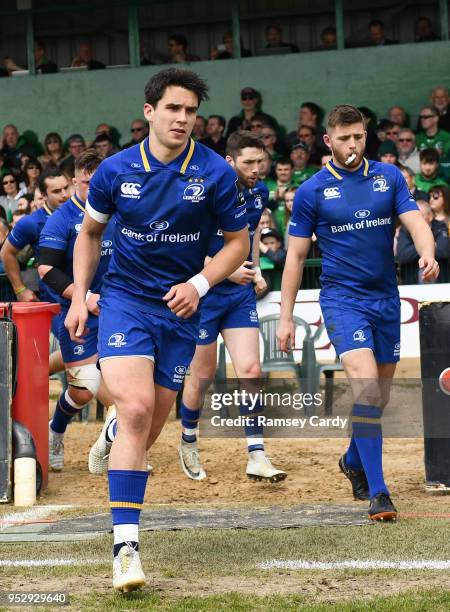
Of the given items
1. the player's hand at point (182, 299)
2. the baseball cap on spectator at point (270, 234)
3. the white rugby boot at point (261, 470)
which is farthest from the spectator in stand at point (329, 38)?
the player's hand at point (182, 299)

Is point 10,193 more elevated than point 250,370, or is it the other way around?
point 10,193

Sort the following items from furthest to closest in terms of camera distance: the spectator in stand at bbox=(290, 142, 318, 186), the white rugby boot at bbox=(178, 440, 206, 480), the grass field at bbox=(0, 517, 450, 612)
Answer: the spectator in stand at bbox=(290, 142, 318, 186) → the white rugby boot at bbox=(178, 440, 206, 480) → the grass field at bbox=(0, 517, 450, 612)

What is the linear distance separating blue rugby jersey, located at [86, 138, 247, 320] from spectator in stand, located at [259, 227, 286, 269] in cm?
777

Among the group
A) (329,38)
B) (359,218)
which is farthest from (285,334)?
(329,38)

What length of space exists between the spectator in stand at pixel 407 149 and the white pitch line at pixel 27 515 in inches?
388

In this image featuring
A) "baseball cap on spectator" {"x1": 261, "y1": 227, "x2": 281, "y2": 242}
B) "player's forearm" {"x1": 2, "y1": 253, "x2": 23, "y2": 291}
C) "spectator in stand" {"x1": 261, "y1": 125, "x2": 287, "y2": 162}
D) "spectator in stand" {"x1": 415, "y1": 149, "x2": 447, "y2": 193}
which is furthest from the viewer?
"spectator in stand" {"x1": 261, "y1": 125, "x2": 287, "y2": 162}

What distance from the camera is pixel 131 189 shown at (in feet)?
19.7

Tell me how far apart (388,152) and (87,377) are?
7.69 m

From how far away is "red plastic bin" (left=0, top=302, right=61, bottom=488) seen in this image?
857cm

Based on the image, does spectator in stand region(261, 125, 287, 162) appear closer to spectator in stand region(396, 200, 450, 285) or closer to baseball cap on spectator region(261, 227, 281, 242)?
baseball cap on spectator region(261, 227, 281, 242)

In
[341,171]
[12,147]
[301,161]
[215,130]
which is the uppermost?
[12,147]

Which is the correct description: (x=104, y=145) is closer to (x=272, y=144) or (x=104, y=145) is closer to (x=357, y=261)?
(x=272, y=144)

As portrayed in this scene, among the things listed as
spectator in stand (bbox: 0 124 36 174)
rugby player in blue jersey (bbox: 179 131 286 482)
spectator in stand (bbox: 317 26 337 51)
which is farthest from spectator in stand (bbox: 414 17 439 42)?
rugby player in blue jersey (bbox: 179 131 286 482)

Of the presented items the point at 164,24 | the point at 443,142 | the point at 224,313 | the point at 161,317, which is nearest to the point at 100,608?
the point at 161,317
